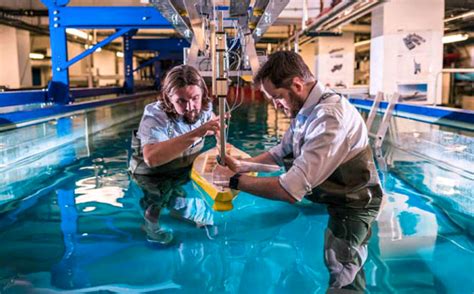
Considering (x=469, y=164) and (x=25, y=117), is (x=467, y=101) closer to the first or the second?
(x=469, y=164)

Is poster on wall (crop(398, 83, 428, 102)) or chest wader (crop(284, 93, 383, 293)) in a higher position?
poster on wall (crop(398, 83, 428, 102))

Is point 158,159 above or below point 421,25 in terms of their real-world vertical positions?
below

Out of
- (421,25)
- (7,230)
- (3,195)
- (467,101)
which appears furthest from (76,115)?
(467,101)

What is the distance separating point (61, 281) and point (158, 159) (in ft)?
2.61

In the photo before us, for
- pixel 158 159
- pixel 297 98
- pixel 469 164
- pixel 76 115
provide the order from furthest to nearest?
1. pixel 76 115
2. pixel 469 164
3. pixel 158 159
4. pixel 297 98

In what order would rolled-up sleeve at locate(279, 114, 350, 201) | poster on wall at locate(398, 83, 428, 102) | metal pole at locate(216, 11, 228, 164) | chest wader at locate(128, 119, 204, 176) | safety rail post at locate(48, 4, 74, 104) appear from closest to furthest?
rolled-up sleeve at locate(279, 114, 350, 201)
metal pole at locate(216, 11, 228, 164)
chest wader at locate(128, 119, 204, 176)
safety rail post at locate(48, 4, 74, 104)
poster on wall at locate(398, 83, 428, 102)

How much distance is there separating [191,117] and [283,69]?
1176mm

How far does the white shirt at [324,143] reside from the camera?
162 cm

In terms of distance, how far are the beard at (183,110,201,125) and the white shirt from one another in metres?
1.11

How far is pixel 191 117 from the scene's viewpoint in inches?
109

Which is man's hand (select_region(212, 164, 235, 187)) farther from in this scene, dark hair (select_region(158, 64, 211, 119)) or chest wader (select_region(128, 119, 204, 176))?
chest wader (select_region(128, 119, 204, 176))

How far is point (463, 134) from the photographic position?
393cm

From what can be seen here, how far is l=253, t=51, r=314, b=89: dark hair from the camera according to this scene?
5.59 feet

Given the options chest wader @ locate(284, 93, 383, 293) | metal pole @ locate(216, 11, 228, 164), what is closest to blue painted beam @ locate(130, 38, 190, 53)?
metal pole @ locate(216, 11, 228, 164)
